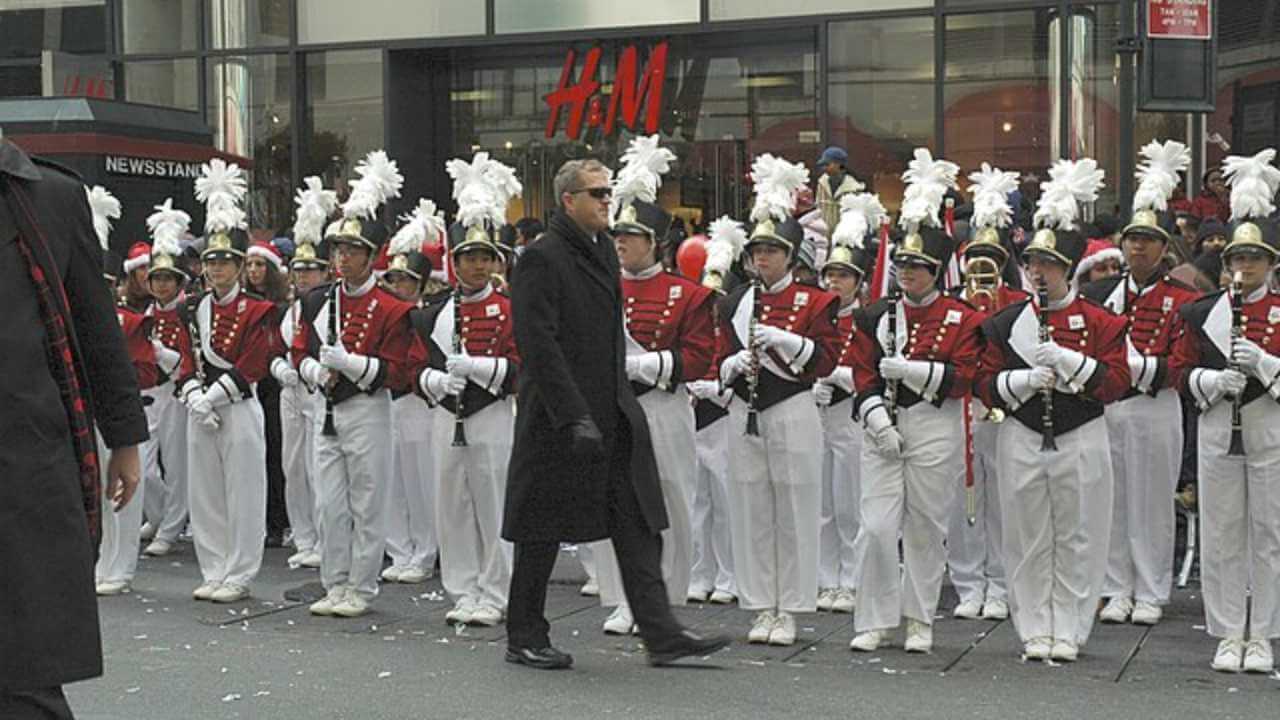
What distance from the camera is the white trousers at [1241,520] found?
9156mm

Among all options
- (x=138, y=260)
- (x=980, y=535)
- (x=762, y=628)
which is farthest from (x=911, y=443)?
(x=138, y=260)

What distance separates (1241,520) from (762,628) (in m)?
2.40

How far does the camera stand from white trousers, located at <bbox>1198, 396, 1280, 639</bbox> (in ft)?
30.0

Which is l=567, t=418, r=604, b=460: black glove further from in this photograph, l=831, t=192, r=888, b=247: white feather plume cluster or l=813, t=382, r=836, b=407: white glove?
l=813, t=382, r=836, b=407: white glove

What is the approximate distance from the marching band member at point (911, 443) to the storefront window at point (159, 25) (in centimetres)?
1472

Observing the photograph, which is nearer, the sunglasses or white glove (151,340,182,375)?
the sunglasses

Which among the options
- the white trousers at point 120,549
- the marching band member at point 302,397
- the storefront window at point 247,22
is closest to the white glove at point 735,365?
the marching band member at point 302,397

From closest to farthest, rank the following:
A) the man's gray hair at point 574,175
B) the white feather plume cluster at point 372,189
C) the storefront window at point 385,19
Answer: the man's gray hair at point 574,175 < the white feather plume cluster at point 372,189 < the storefront window at point 385,19

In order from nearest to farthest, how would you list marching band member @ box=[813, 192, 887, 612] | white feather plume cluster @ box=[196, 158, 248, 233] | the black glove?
the black glove, marching band member @ box=[813, 192, 887, 612], white feather plume cluster @ box=[196, 158, 248, 233]

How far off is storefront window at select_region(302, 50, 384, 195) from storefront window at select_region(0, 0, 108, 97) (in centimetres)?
259

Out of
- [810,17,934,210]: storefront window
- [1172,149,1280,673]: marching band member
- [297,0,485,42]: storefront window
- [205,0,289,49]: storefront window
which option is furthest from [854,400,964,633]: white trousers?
[205,0,289,49]: storefront window

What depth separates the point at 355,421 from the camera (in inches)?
430

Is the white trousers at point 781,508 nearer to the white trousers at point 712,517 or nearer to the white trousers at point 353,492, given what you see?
the white trousers at point 712,517

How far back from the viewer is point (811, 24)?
19.8 metres
